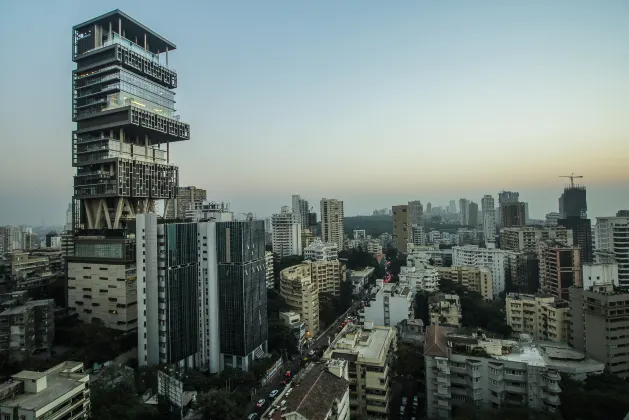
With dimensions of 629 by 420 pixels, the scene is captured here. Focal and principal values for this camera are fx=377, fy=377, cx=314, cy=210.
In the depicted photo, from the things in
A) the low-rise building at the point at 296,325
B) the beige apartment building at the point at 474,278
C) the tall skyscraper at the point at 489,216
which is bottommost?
the low-rise building at the point at 296,325

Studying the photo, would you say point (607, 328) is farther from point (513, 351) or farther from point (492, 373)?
point (492, 373)

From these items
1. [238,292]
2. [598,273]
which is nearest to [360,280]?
[598,273]

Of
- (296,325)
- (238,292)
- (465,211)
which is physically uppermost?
(465,211)

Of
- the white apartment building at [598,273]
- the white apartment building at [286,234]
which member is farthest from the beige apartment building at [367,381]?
the white apartment building at [286,234]

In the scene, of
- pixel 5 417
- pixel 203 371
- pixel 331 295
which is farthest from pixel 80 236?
pixel 331 295

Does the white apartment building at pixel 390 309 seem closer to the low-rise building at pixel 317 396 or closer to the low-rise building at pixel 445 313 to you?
the low-rise building at pixel 445 313

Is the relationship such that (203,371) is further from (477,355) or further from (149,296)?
(477,355)
